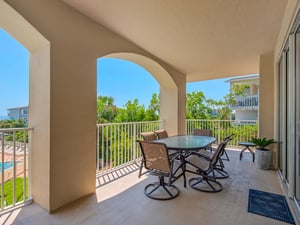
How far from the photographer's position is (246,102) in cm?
1007

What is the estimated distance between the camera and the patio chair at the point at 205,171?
8.46 ft

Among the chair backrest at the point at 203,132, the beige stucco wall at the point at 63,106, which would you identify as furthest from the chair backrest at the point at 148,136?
the chair backrest at the point at 203,132

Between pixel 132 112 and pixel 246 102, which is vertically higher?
pixel 246 102

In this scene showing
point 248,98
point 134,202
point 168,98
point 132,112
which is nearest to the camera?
point 134,202

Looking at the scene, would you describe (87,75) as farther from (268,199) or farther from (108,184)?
(268,199)

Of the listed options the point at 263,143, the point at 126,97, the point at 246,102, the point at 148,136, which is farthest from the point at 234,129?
the point at 126,97

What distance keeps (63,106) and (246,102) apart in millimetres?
10285

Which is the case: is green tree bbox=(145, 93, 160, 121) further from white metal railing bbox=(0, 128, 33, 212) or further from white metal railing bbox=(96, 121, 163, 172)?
white metal railing bbox=(0, 128, 33, 212)

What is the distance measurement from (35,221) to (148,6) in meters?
2.88

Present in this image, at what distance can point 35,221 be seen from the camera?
1909mm

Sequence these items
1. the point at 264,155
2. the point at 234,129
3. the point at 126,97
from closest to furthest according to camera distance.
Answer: the point at 264,155 → the point at 234,129 → the point at 126,97

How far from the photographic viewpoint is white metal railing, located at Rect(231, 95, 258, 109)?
32.4 ft

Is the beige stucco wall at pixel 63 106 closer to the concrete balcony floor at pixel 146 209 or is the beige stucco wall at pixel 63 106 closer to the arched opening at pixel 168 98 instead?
the concrete balcony floor at pixel 146 209

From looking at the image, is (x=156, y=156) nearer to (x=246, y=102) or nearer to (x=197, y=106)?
(x=197, y=106)
